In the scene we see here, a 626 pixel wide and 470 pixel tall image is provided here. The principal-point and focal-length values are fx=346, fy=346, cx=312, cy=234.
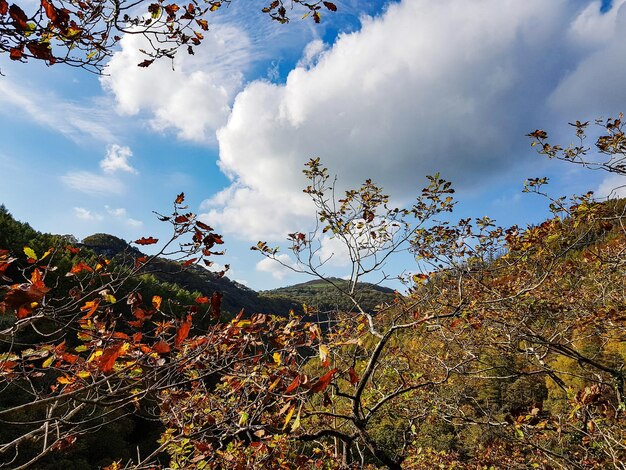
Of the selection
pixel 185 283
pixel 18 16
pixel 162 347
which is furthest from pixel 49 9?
pixel 185 283

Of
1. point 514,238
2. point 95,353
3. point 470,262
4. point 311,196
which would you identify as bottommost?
point 95,353

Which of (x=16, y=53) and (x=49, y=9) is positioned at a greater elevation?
(x=49, y=9)

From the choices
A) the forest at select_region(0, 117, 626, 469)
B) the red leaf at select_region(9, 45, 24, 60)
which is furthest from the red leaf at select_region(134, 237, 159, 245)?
the red leaf at select_region(9, 45, 24, 60)

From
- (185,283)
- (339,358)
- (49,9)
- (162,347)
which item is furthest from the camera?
(185,283)

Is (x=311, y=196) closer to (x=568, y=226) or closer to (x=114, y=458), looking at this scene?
(x=568, y=226)

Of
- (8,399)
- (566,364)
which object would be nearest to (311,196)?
(8,399)

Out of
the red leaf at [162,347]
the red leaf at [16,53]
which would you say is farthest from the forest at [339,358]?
the red leaf at [16,53]

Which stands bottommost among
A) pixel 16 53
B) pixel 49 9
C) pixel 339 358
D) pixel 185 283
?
pixel 339 358

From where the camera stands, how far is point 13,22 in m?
1.90

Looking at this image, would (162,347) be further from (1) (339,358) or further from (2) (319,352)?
(1) (339,358)

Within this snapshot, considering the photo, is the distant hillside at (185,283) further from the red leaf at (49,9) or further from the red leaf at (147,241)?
the red leaf at (49,9)

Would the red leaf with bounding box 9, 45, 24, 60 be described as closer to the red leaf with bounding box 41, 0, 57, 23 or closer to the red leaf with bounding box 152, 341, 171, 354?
the red leaf with bounding box 41, 0, 57, 23

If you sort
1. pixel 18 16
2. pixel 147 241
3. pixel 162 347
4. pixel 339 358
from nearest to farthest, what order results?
pixel 162 347 < pixel 18 16 < pixel 147 241 < pixel 339 358

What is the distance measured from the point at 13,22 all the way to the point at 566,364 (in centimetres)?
1520
